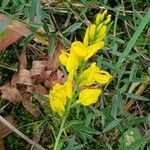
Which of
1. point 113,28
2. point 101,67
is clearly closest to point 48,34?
point 101,67

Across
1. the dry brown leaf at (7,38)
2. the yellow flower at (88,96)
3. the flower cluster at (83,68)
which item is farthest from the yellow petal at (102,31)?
the dry brown leaf at (7,38)

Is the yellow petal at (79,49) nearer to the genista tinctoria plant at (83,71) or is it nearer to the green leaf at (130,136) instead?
the genista tinctoria plant at (83,71)

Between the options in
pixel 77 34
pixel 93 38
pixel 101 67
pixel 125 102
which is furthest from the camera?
pixel 77 34

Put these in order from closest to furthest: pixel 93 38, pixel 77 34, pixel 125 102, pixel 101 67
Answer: pixel 93 38 → pixel 101 67 → pixel 125 102 → pixel 77 34

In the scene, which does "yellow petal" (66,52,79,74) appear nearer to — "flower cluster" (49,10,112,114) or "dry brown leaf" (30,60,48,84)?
"flower cluster" (49,10,112,114)

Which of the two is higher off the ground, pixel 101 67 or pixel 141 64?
pixel 101 67

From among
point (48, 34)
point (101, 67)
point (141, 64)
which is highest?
point (48, 34)

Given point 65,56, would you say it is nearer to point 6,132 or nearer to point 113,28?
point 6,132
